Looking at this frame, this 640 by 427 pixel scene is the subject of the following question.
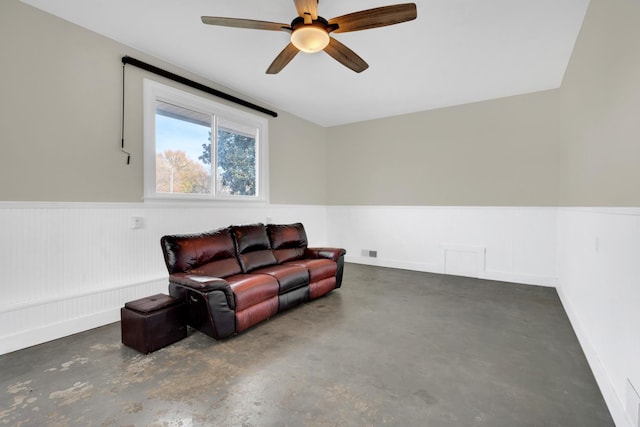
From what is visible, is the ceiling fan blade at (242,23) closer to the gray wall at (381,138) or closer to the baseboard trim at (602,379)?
the gray wall at (381,138)

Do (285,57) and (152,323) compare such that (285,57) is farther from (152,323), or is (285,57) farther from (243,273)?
(152,323)

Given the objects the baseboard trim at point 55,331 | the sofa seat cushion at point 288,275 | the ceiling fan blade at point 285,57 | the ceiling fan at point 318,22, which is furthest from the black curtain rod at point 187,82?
the baseboard trim at point 55,331

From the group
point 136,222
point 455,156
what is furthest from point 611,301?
point 136,222

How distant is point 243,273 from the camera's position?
3.43 meters

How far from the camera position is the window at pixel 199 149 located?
3.59 metres

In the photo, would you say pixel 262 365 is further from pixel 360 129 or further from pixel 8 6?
pixel 360 129

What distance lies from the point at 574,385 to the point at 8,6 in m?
5.38

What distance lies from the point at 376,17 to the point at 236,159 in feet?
10.4

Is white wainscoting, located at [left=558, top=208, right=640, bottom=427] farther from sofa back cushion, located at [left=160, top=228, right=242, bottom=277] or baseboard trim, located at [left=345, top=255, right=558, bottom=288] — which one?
sofa back cushion, located at [left=160, top=228, right=242, bottom=277]

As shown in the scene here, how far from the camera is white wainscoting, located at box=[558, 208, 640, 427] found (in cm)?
151

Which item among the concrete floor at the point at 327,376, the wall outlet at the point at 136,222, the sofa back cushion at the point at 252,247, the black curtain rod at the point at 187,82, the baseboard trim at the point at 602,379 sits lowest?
the concrete floor at the point at 327,376

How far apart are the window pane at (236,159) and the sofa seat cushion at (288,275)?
1653 mm

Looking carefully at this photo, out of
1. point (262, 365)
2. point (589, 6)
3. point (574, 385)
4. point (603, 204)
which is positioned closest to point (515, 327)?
point (574, 385)

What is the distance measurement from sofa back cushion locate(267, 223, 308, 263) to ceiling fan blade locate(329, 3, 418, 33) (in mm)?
2634
